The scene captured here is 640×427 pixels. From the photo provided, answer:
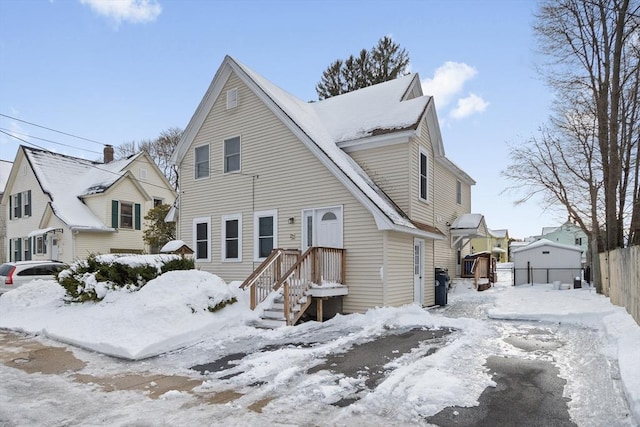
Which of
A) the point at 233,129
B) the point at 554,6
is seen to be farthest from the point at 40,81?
the point at 554,6

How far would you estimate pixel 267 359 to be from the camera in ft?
22.5

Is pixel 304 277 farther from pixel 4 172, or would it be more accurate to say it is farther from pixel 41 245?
pixel 4 172

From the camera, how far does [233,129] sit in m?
14.7

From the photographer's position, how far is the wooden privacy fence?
27.4 feet

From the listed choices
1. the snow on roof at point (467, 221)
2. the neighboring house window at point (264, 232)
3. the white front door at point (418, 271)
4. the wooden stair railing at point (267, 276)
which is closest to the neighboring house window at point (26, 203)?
the neighboring house window at point (264, 232)

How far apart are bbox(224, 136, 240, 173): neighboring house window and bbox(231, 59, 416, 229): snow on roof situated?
7.29ft

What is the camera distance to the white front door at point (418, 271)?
13070mm

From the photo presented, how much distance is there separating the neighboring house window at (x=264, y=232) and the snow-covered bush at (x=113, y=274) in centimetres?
251

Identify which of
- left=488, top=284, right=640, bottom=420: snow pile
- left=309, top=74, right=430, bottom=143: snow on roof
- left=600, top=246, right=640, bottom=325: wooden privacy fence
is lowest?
left=488, top=284, right=640, bottom=420: snow pile

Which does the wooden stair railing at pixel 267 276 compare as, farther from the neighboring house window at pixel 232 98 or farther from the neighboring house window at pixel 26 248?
the neighboring house window at pixel 26 248

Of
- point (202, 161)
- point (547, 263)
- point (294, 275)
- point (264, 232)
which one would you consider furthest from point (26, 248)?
point (547, 263)

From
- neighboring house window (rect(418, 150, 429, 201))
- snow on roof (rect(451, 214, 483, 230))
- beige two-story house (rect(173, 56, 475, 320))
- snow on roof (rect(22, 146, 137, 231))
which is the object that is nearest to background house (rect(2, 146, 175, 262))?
snow on roof (rect(22, 146, 137, 231))

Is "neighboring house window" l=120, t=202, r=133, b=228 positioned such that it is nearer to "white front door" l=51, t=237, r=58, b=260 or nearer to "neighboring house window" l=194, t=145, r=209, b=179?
"white front door" l=51, t=237, r=58, b=260

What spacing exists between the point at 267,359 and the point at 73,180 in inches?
968
